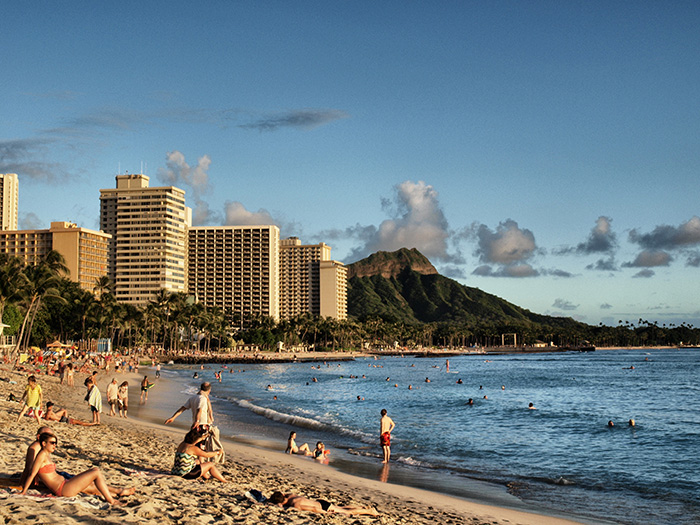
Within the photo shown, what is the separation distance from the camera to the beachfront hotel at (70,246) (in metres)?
166

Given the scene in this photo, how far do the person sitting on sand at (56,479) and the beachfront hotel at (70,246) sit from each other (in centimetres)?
16689

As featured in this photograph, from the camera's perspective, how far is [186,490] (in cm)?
1035

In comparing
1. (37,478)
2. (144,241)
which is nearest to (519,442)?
(37,478)

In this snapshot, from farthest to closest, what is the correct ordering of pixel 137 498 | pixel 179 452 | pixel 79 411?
pixel 79 411 < pixel 179 452 < pixel 137 498

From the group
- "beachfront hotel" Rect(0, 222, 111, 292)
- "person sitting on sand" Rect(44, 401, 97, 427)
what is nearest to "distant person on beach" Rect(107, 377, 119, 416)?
"person sitting on sand" Rect(44, 401, 97, 427)

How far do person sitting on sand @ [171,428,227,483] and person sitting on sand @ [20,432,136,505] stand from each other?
2576 mm

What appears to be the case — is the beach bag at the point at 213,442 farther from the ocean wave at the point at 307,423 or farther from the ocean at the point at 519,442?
the ocean wave at the point at 307,423

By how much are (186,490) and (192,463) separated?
1263mm

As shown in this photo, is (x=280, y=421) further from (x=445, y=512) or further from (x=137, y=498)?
(x=137, y=498)

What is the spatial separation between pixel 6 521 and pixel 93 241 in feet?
581

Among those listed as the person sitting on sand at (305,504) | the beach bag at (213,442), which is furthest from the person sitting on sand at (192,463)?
the person sitting on sand at (305,504)

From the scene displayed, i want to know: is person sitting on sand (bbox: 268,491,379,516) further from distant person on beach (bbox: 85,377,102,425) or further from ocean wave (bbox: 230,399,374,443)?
ocean wave (bbox: 230,399,374,443)

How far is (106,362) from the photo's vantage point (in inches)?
2564

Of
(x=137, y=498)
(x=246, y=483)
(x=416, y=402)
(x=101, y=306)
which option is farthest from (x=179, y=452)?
(x=101, y=306)
